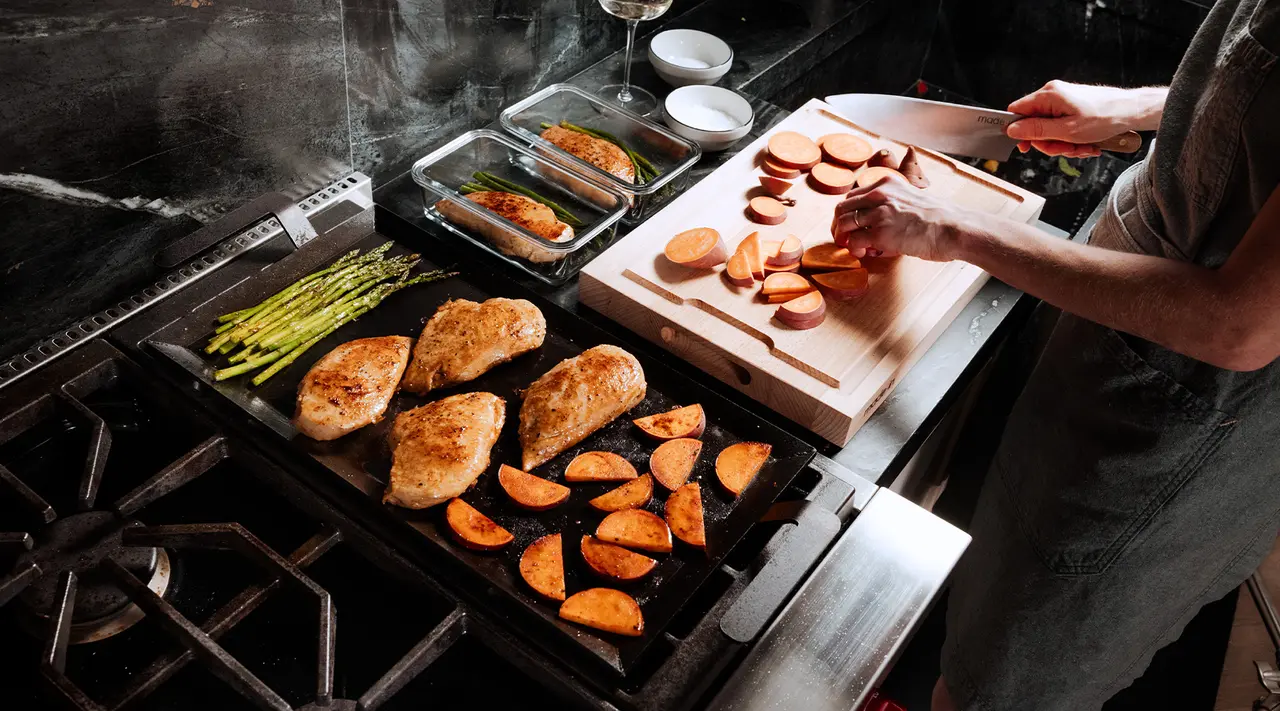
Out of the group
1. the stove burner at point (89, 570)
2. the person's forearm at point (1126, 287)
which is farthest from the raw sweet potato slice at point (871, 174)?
the stove burner at point (89, 570)

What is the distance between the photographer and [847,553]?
1.75 meters

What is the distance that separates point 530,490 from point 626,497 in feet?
0.54

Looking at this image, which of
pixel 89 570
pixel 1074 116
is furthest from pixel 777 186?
pixel 89 570

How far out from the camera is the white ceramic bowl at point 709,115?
2584 millimetres

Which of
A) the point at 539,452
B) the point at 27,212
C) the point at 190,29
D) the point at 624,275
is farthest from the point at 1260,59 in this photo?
the point at 27,212

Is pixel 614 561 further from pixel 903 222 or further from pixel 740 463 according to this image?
pixel 903 222

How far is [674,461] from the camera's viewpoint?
1.74m

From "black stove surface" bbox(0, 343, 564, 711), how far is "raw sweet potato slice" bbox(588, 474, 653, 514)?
0.99 ft

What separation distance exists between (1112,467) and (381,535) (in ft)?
4.87

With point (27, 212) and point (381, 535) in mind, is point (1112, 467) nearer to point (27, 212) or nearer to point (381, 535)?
point (381, 535)

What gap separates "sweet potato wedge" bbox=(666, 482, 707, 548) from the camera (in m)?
1.61

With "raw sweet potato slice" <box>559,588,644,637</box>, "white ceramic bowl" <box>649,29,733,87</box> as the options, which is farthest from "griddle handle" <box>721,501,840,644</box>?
"white ceramic bowl" <box>649,29,733,87</box>

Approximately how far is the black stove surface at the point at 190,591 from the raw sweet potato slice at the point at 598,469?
0.31m

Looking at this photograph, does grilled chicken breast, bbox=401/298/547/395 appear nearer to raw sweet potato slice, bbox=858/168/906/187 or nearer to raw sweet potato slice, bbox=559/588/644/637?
raw sweet potato slice, bbox=559/588/644/637
